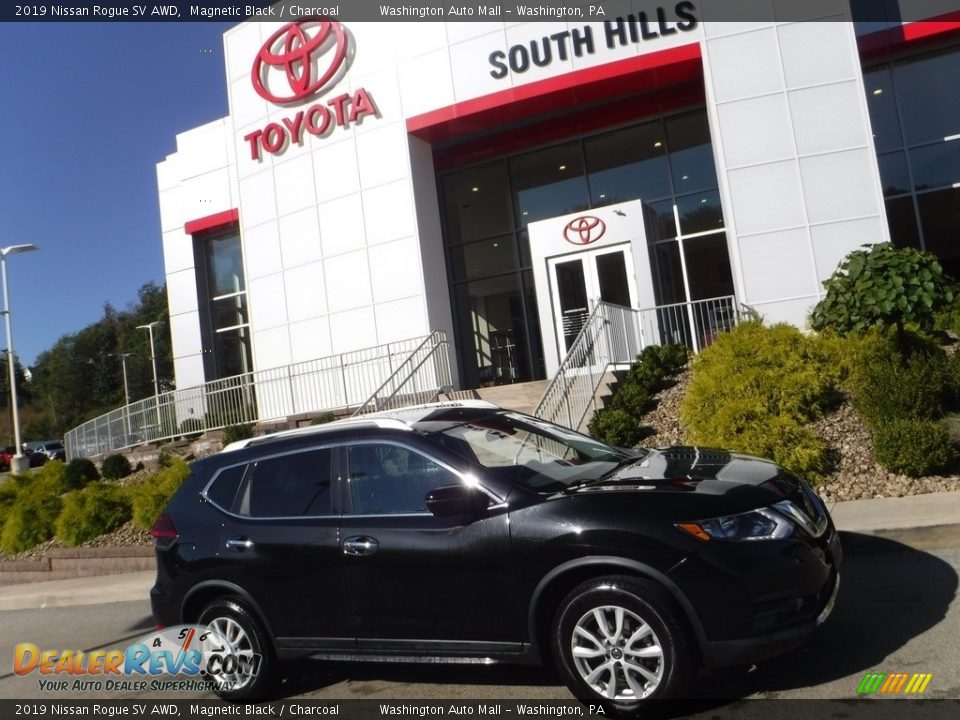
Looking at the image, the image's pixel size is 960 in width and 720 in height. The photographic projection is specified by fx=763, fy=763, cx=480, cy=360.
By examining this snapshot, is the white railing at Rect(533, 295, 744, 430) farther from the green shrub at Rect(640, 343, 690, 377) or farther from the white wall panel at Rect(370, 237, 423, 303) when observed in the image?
the white wall panel at Rect(370, 237, 423, 303)

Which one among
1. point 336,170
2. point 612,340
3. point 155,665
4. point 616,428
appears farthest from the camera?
point 336,170

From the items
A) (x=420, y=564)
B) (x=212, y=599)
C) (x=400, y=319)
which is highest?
(x=400, y=319)

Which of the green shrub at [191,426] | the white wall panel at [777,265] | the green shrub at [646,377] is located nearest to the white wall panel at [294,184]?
the green shrub at [191,426]

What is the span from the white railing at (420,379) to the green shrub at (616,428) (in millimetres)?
5027

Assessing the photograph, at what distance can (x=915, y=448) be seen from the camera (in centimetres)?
739

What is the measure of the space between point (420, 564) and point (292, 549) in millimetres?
898

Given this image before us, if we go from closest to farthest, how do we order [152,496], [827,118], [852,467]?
[852,467] < [152,496] < [827,118]

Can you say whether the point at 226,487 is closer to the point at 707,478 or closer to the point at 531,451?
the point at 531,451

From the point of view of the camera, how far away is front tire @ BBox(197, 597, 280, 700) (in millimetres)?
4750

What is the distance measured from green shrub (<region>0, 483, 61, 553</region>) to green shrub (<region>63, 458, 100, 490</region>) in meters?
2.20

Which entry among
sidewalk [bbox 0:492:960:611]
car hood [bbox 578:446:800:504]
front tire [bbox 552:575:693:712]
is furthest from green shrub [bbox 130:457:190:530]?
front tire [bbox 552:575:693:712]

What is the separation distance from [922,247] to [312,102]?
13932 millimetres

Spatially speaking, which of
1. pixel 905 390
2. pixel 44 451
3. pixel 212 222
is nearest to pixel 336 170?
pixel 212 222

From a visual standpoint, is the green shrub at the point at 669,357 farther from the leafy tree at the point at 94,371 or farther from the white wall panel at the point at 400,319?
the leafy tree at the point at 94,371
